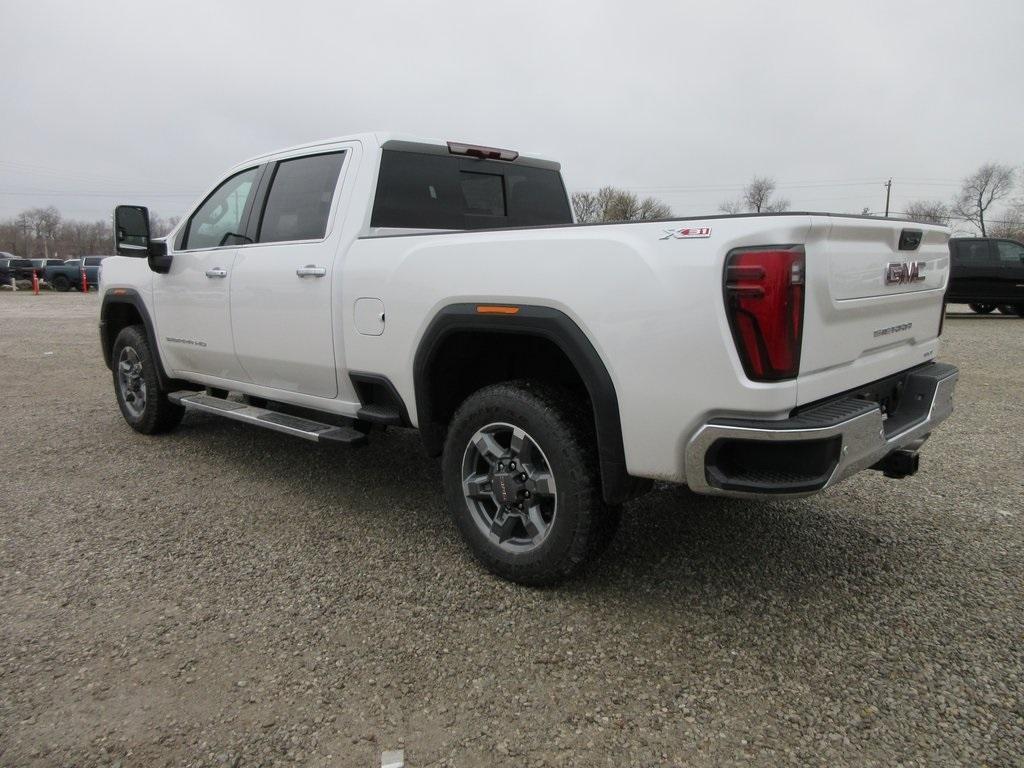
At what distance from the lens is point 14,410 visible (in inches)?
259

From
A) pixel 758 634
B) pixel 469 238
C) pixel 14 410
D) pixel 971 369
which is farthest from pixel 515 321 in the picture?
pixel 971 369

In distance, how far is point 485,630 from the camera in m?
2.70

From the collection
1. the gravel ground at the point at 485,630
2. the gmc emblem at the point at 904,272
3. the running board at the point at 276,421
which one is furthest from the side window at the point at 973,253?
the running board at the point at 276,421

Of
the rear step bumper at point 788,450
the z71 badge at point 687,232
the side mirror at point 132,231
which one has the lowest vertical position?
the rear step bumper at point 788,450

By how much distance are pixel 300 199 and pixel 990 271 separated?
16368mm

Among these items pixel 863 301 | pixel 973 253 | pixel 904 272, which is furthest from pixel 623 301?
pixel 973 253

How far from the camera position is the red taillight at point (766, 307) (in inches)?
85.7

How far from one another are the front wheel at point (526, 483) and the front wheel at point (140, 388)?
3.17 m

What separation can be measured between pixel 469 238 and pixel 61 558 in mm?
2430

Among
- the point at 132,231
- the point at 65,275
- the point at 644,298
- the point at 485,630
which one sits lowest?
the point at 485,630

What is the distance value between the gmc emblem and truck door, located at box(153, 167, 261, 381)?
3.50 m

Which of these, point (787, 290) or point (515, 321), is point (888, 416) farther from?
point (515, 321)

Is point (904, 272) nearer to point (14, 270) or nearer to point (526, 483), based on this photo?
point (526, 483)

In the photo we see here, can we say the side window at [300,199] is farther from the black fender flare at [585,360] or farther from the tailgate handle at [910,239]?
the tailgate handle at [910,239]
